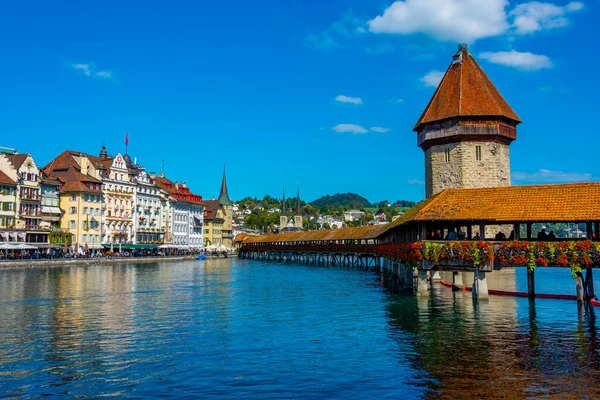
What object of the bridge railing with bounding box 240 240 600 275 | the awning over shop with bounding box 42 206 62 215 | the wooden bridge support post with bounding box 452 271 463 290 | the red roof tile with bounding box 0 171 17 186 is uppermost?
the red roof tile with bounding box 0 171 17 186

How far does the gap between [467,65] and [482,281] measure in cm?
3196

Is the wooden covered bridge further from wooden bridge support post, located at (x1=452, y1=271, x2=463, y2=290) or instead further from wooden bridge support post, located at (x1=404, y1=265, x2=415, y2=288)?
wooden bridge support post, located at (x1=404, y1=265, x2=415, y2=288)

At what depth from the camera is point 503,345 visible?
18109mm

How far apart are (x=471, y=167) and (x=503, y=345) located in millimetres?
33595

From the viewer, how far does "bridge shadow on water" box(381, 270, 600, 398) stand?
44.3 feet

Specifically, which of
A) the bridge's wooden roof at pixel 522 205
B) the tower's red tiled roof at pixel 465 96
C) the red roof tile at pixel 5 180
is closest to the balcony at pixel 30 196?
the red roof tile at pixel 5 180

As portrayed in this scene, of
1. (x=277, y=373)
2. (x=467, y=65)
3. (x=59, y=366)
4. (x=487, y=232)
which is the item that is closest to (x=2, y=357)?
(x=59, y=366)

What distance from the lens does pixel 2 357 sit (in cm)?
1664

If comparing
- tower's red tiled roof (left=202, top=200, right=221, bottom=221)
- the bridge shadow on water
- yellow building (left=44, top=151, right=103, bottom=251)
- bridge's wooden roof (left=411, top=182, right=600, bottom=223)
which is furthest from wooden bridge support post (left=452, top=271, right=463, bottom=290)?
tower's red tiled roof (left=202, top=200, right=221, bottom=221)

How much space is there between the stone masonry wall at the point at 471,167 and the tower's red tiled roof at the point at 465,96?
2.64 metres

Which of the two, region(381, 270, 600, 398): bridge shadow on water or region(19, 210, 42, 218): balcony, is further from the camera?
region(19, 210, 42, 218): balcony

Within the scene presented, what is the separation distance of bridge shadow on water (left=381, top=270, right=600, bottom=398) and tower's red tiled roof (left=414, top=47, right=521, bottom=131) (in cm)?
2414

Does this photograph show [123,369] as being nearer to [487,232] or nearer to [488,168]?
[487,232]

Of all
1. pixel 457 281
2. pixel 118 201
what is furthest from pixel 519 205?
pixel 118 201
